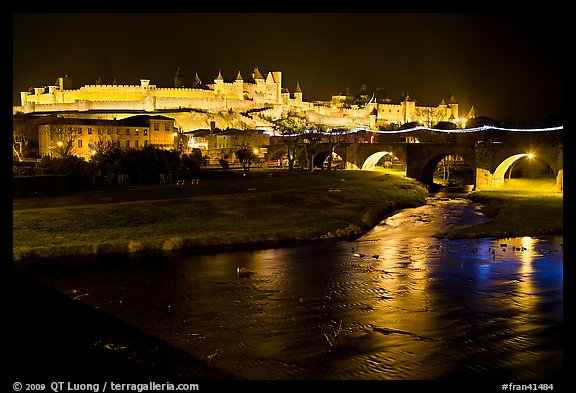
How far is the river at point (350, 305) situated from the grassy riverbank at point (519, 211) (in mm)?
1968

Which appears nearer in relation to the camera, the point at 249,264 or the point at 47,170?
the point at 249,264

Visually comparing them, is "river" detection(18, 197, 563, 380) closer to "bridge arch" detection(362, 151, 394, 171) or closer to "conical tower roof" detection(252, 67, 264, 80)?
Result: "bridge arch" detection(362, 151, 394, 171)

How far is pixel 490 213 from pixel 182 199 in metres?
16.6

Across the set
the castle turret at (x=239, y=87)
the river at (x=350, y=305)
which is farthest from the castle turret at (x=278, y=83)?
the river at (x=350, y=305)

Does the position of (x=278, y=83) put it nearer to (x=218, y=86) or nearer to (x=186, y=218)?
(x=218, y=86)

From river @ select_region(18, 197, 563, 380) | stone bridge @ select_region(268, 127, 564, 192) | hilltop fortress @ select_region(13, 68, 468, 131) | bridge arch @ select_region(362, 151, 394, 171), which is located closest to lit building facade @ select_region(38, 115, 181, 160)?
stone bridge @ select_region(268, 127, 564, 192)

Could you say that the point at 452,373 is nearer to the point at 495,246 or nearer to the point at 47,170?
the point at 495,246

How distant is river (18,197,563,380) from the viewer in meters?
10.2

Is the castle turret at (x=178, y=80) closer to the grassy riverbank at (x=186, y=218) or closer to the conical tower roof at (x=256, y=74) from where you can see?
the conical tower roof at (x=256, y=74)

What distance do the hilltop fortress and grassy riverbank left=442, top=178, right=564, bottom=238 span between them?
69151mm

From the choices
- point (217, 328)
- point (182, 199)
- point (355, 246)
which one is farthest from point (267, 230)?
point (217, 328)

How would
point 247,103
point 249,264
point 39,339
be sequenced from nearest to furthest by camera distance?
point 39,339 → point 249,264 → point 247,103

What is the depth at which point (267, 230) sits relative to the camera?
75.9ft

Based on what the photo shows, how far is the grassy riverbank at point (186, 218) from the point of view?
20.3 metres
